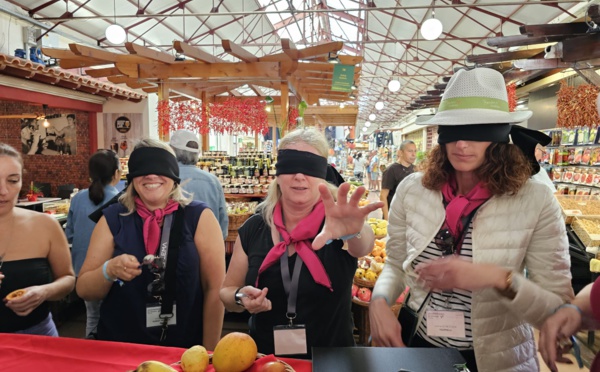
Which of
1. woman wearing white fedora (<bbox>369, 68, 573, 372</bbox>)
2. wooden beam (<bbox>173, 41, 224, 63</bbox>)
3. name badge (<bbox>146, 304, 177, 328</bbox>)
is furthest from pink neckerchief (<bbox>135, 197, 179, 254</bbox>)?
wooden beam (<bbox>173, 41, 224, 63</bbox>)

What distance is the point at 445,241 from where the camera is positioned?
1.53 meters

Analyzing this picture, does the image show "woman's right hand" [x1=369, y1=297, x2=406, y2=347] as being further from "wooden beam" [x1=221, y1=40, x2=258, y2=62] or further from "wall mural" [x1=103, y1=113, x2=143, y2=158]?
"wall mural" [x1=103, y1=113, x2=143, y2=158]

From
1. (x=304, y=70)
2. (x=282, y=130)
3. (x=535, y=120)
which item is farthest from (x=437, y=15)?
(x=282, y=130)

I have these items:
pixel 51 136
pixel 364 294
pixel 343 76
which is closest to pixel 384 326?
pixel 364 294

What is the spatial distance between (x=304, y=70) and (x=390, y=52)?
11.3m

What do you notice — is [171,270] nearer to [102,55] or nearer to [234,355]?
[234,355]

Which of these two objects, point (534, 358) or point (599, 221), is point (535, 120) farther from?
point (534, 358)

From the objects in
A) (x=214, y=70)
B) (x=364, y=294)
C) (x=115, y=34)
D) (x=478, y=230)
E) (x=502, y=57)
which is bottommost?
(x=364, y=294)

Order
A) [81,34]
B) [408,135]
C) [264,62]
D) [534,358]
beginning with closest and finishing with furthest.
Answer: [534,358], [264,62], [81,34], [408,135]

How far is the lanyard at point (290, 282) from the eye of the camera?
1621mm

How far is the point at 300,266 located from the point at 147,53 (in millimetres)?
4879

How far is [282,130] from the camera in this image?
7.04 meters

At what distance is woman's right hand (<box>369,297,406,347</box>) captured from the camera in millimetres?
1510

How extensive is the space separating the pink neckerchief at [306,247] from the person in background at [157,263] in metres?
0.44
